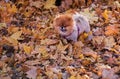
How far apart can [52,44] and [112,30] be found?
0.78 metres

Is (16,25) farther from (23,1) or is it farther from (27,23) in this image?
(23,1)

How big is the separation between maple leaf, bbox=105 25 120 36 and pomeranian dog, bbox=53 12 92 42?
0.27m

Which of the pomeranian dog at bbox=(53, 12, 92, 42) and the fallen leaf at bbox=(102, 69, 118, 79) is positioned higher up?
the pomeranian dog at bbox=(53, 12, 92, 42)

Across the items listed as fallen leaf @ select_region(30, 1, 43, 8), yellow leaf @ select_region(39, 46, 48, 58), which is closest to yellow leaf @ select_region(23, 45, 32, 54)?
yellow leaf @ select_region(39, 46, 48, 58)

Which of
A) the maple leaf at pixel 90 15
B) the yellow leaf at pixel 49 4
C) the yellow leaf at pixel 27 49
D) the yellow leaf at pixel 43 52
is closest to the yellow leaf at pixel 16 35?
the yellow leaf at pixel 27 49

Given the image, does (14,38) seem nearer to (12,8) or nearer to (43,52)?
(43,52)

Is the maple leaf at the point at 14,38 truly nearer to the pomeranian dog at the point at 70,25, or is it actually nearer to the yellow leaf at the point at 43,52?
the yellow leaf at the point at 43,52

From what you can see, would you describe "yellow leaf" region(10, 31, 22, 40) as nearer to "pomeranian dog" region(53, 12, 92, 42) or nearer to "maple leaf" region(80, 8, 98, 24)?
"pomeranian dog" region(53, 12, 92, 42)

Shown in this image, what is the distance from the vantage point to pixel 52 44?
3.69 m

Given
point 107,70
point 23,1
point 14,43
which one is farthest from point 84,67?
point 23,1

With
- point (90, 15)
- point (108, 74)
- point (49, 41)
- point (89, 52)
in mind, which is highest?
point (90, 15)

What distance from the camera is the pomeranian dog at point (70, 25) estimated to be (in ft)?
11.5

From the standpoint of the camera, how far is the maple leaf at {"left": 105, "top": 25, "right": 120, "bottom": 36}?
3.93 m

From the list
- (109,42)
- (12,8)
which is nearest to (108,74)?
(109,42)
